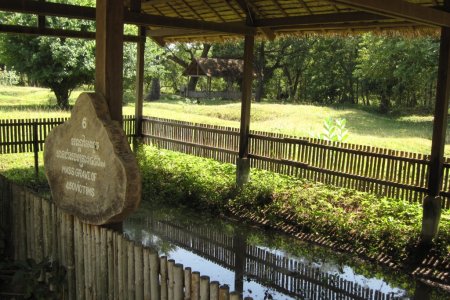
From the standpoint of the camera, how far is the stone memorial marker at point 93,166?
4.57 m

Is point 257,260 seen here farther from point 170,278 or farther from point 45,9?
point 45,9

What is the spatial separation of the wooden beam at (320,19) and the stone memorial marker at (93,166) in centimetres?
613

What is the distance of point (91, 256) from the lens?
485cm

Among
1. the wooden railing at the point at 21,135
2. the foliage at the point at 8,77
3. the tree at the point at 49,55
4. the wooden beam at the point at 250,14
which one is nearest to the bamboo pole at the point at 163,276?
the wooden beam at the point at 250,14

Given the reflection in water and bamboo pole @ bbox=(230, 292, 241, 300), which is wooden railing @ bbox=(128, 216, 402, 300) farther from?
bamboo pole @ bbox=(230, 292, 241, 300)

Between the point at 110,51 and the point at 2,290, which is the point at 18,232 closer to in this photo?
the point at 2,290

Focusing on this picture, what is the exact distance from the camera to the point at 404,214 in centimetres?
920

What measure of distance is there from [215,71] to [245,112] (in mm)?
33217

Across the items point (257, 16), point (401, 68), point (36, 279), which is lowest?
point (36, 279)

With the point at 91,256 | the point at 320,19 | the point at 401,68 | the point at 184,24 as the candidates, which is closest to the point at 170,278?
the point at 91,256

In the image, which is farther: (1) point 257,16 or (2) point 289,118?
(2) point 289,118

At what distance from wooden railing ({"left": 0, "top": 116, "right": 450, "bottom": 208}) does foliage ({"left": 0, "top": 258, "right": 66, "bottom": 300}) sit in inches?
254

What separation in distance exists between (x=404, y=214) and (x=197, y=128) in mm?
5921

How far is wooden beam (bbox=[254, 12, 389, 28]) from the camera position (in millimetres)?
9172
